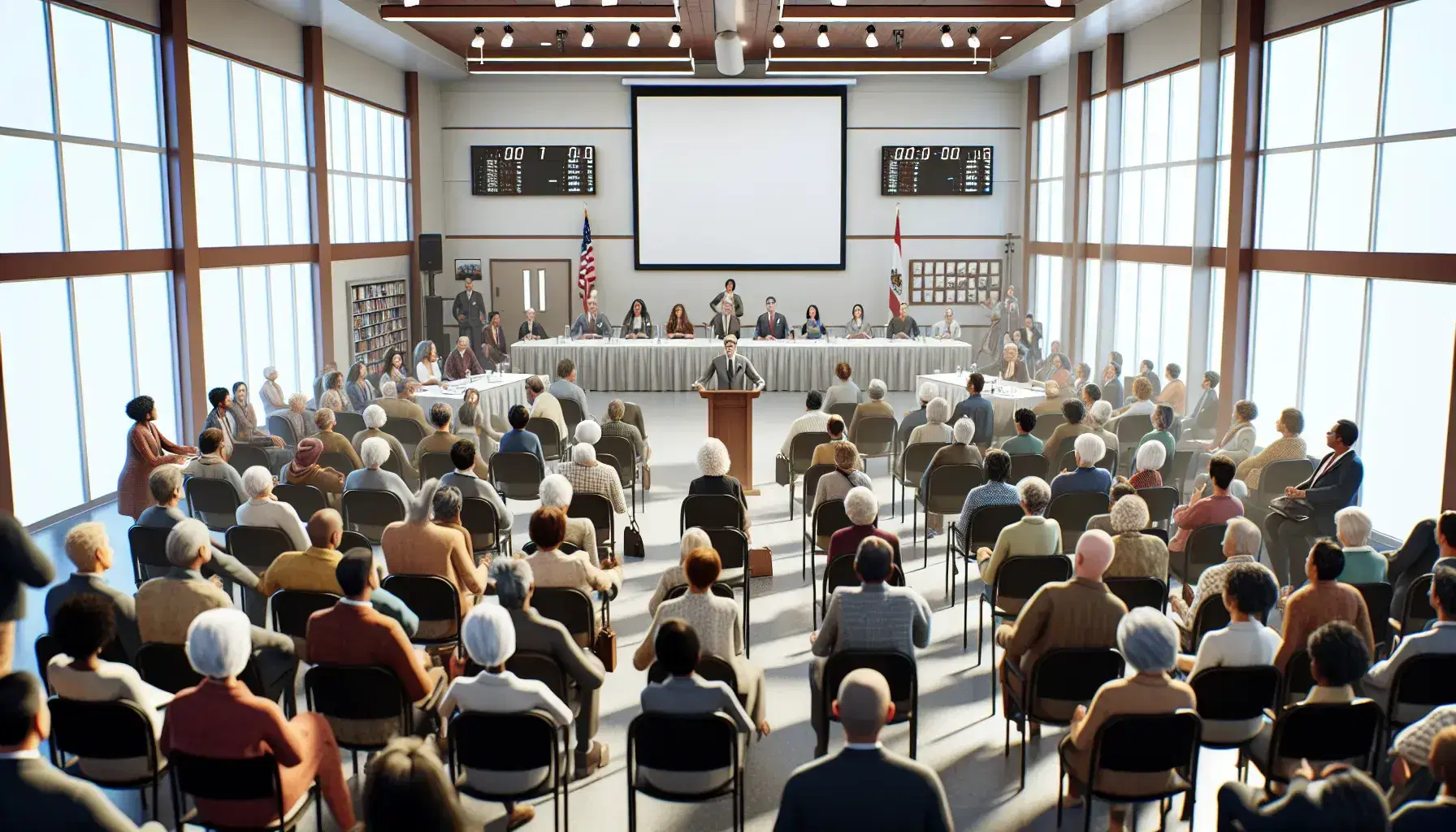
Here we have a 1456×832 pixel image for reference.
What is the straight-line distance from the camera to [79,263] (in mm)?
9711

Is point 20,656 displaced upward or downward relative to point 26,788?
downward

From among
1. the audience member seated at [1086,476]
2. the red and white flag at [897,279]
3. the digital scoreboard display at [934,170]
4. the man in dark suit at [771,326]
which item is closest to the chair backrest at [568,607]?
the audience member seated at [1086,476]

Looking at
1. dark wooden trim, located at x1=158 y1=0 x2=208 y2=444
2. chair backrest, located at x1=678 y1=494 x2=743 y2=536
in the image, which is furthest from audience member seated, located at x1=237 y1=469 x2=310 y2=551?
dark wooden trim, located at x1=158 y1=0 x2=208 y2=444

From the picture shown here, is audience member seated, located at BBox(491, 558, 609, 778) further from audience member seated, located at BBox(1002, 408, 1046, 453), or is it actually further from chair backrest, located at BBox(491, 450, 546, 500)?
audience member seated, located at BBox(1002, 408, 1046, 453)

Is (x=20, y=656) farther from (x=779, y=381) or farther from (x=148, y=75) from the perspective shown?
(x=779, y=381)

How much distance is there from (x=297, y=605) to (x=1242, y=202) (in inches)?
411

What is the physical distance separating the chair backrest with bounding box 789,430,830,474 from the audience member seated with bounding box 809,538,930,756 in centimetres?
462

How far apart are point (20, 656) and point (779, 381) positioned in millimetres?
11680

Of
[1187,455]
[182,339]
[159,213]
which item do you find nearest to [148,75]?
[159,213]

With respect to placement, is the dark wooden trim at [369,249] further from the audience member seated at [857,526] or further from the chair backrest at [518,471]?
the audience member seated at [857,526]

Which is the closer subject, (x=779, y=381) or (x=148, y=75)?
(x=148, y=75)

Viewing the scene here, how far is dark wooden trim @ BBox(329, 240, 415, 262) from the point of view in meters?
15.9

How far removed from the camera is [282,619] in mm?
5145

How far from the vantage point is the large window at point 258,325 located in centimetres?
1248
